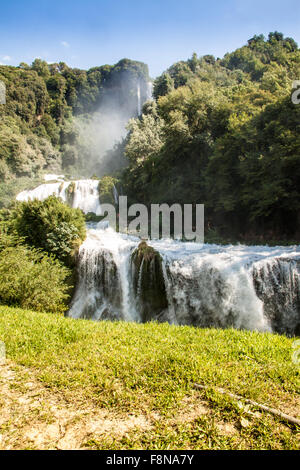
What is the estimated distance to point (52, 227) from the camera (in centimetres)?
1060

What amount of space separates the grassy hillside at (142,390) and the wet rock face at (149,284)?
5503 millimetres

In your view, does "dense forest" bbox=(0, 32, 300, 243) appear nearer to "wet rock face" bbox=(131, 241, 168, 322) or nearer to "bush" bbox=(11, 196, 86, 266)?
"wet rock face" bbox=(131, 241, 168, 322)

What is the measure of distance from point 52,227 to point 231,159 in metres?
12.2

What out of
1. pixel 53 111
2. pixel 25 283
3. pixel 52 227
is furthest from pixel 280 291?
pixel 53 111

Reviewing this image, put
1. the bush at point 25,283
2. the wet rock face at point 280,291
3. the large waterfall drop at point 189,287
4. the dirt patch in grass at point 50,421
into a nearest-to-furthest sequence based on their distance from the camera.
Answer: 1. the dirt patch in grass at point 50,421
2. the bush at point 25,283
3. the wet rock face at point 280,291
4. the large waterfall drop at point 189,287

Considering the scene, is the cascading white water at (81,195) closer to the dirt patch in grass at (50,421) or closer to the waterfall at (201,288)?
the waterfall at (201,288)

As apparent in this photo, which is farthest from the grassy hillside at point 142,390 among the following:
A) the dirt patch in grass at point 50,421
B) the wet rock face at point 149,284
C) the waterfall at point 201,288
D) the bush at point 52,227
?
the bush at point 52,227

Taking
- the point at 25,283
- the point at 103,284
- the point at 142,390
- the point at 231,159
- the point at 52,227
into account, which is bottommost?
the point at 103,284

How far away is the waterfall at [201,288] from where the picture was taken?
27.1 feet

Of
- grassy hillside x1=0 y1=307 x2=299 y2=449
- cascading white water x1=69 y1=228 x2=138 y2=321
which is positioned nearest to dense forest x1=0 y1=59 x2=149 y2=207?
cascading white water x1=69 y1=228 x2=138 y2=321

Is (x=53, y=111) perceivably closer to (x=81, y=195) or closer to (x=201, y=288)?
(x=81, y=195)

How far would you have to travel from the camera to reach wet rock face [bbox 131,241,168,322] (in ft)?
31.1

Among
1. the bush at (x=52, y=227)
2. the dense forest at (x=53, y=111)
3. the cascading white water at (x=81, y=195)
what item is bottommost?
the bush at (x=52, y=227)

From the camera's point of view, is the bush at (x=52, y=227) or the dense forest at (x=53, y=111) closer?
the bush at (x=52, y=227)
